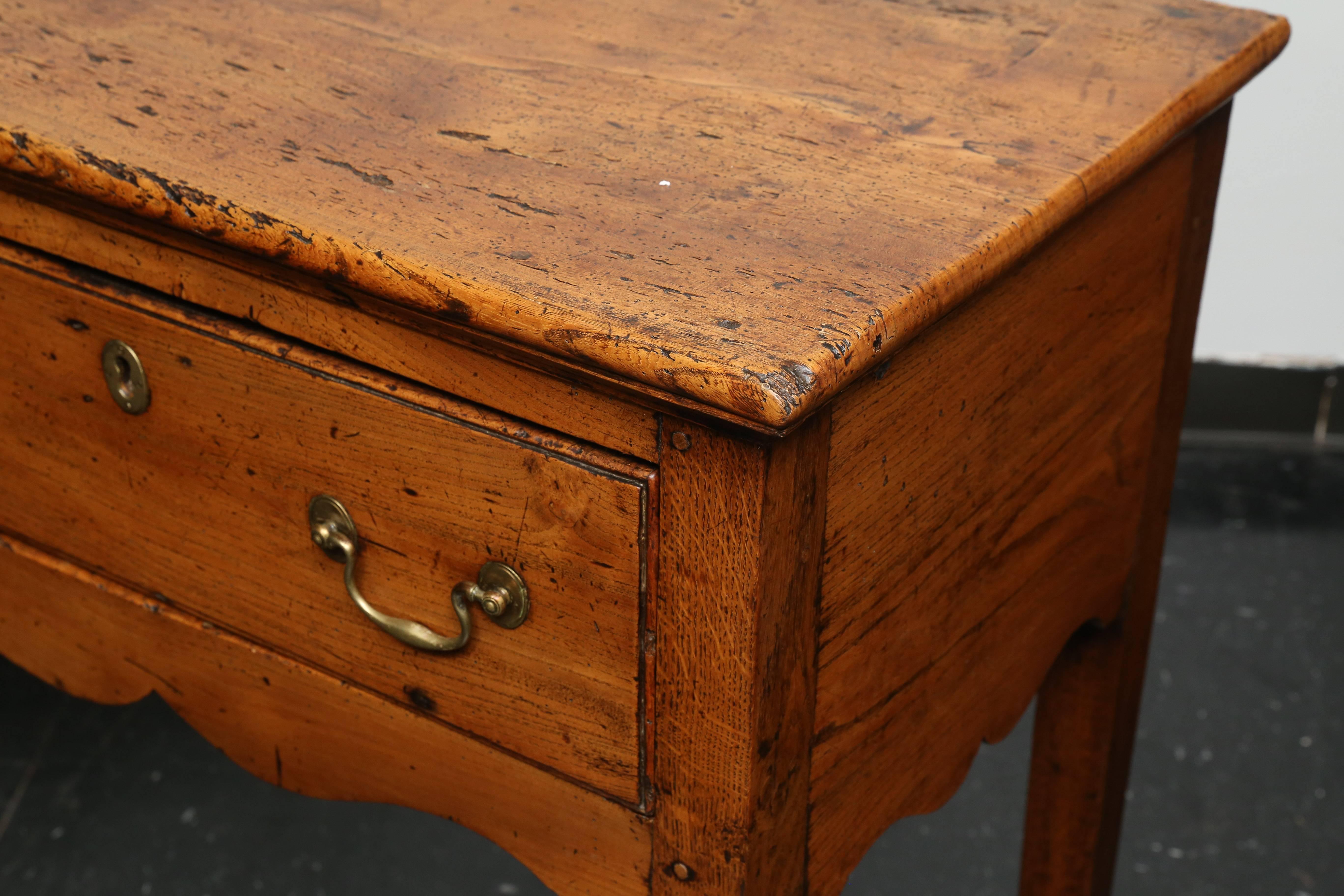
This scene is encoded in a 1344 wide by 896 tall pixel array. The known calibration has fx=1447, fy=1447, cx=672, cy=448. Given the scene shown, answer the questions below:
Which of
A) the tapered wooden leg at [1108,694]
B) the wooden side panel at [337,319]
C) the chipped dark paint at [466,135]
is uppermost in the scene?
the chipped dark paint at [466,135]

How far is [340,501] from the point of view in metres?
0.64

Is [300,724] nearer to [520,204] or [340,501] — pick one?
[340,501]

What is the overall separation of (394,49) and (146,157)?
185 millimetres

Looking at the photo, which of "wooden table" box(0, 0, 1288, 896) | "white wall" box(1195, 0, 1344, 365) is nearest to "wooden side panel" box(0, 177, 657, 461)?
"wooden table" box(0, 0, 1288, 896)

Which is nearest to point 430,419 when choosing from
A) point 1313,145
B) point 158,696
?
point 158,696

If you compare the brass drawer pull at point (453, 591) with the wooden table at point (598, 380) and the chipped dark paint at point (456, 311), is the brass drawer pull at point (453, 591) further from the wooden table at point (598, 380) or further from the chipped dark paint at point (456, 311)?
the chipped dark paint at point (456, 311)

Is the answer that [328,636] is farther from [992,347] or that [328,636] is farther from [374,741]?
[992,347]

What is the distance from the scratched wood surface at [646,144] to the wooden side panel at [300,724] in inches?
9.3

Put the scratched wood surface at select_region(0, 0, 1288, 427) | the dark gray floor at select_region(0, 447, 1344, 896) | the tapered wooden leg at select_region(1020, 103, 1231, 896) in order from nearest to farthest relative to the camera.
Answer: the scratched wood surface at select_region(0, 0, 1288, 427) → the tapered wooden leg at select_region(1020, 103, 1231, 896) → the dark gray floor at select_region(0, 447, 1344, 896)

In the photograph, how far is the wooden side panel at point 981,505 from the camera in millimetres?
601

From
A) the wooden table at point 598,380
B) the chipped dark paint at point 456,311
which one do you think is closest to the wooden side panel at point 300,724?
the wooden table at point 598,380

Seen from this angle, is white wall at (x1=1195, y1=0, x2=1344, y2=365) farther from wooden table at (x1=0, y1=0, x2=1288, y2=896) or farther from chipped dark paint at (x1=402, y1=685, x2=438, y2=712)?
chipped dark paint at (x1=402, y1=685, x2=438, y2=712)

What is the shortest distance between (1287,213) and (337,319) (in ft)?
5.42

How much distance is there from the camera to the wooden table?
55 cm
